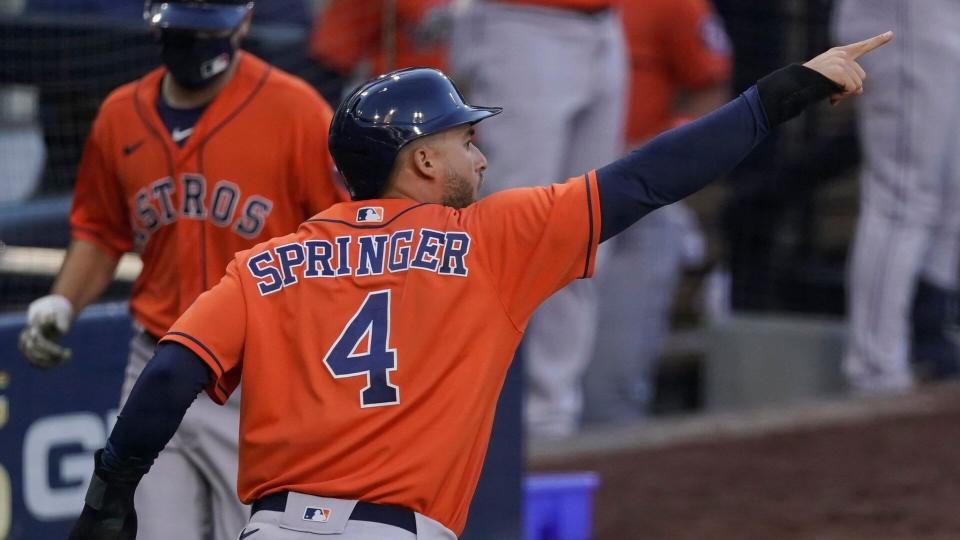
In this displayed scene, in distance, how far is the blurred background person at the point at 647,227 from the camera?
730cm

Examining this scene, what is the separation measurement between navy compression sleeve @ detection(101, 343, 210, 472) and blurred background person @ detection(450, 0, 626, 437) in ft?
11.2

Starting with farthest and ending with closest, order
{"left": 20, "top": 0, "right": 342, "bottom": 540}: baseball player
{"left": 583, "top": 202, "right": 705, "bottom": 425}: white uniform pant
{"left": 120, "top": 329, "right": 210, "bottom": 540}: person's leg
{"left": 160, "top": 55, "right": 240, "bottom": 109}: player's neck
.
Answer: {"left": 583, "top": 202, "right": 705, "bottom": 425}: white uniform pant, {"left": 160, "top": 55, "right": 240, "bottom": 109}: player's neck, {"left": 20, "top": 0, "right": 342, "bottom": 540}: baseball player, {"left": 120, "top": 329, "right": 210, "bottom": 540}: person's leg

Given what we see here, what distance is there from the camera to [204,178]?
4004mm

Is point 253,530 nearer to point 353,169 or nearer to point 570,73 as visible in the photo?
point 353,169

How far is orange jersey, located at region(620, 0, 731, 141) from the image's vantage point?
727 cm

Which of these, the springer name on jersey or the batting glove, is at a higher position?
the springer name on jersey

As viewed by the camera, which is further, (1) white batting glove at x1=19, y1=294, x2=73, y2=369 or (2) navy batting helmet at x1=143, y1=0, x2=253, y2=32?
(1) white batting glove at x1=19, y1=294, x2=73, y2=369

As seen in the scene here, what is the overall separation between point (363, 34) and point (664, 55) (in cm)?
140

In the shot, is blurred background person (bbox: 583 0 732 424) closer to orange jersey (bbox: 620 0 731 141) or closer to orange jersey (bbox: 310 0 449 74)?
orange jersey (bbox: 620 0 731 141)

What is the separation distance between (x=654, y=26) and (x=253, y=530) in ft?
15.5

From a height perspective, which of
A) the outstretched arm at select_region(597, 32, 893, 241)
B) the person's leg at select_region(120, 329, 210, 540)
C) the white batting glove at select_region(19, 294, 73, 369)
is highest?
the outstretched arm at select_region(597, 32, 893, 241)

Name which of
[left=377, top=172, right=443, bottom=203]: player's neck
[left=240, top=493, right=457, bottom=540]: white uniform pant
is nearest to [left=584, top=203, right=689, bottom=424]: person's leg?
[left=377, top=172, right=443, bottom=203]: player's neck

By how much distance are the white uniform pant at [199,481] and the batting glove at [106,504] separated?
2.39ft

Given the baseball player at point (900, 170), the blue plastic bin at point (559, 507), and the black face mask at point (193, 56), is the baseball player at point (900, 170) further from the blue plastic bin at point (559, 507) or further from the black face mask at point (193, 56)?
the black face mask at point (193, 56)
